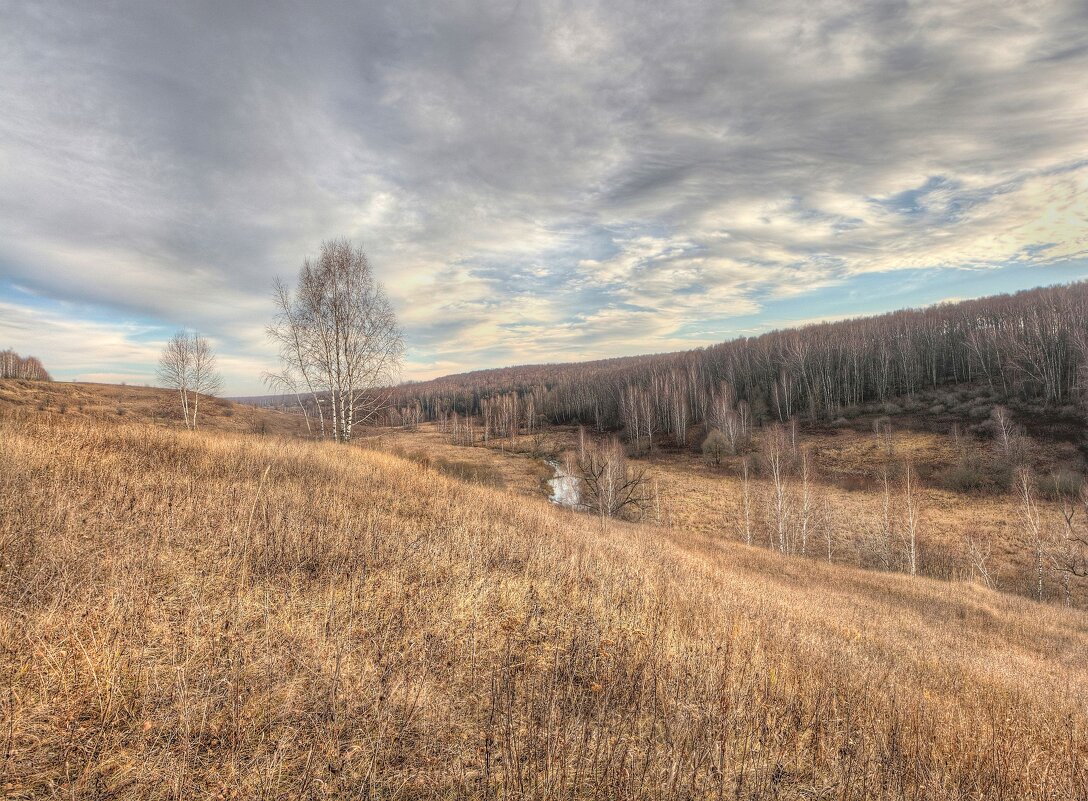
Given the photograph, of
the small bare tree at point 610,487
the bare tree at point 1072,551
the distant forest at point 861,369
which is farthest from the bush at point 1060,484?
the small bare tree at point 610,487

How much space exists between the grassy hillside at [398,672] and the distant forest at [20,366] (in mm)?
98247

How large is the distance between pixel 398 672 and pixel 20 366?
377 ft

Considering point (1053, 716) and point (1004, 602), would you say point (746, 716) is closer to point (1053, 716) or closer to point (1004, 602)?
point (1053, 716)

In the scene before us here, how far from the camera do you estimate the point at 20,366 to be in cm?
7669

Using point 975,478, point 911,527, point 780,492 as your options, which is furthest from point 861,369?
point 780,492

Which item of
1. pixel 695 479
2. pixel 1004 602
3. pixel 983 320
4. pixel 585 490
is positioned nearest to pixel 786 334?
pixel 983 320

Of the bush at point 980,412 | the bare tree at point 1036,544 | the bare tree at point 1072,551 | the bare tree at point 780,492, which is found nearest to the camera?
the bare tree at point 1072,551

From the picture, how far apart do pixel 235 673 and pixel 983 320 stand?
110 metres

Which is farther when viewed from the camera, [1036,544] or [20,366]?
[20,366]

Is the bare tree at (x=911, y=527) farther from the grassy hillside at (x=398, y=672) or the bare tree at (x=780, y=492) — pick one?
the grassy hillside at (x=398, y=672)

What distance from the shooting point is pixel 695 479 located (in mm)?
51281

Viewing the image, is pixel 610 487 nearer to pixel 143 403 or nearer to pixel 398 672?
pixel 398 672

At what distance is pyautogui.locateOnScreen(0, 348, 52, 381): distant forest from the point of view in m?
71.9

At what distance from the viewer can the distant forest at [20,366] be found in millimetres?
71875
